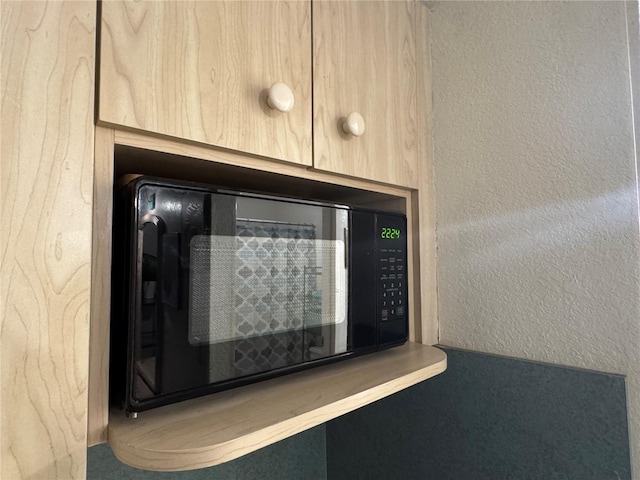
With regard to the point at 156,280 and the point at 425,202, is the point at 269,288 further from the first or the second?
the point at 425,202

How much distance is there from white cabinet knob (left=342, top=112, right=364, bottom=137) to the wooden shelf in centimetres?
42

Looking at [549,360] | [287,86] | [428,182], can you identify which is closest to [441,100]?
[428,182]

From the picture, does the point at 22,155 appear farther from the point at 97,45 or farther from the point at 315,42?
the point at 315,42

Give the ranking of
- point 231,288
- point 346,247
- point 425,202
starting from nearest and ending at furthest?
point 231,288 → point 346,247 → point 425,202

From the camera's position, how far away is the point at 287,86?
0.58 m

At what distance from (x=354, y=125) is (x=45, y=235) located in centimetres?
48

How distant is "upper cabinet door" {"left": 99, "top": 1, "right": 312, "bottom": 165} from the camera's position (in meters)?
0.44

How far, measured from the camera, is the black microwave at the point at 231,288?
1.40 feet

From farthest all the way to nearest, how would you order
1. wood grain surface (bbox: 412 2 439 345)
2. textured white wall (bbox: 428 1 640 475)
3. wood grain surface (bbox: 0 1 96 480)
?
wood grain surface (bbox: 412 2 439 345)
textured white wall (bbox: 428 1 640 475)
wood grain surface (bbox: 0 1 96 480)

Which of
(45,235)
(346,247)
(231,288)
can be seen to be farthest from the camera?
(346,247)

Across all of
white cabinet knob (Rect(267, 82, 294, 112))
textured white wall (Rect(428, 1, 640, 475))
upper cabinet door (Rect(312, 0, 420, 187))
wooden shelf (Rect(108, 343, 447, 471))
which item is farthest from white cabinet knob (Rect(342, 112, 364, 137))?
wooden shelf (Rect(108, 343, 447, 471))

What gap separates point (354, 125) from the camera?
647 millimetres

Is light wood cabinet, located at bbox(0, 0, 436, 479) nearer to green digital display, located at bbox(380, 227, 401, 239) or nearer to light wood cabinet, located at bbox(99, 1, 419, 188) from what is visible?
light wood cabinet, located at bbox(99, 1, 419, 188)

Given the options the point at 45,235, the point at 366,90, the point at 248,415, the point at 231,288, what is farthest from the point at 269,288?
the point at 366,90
